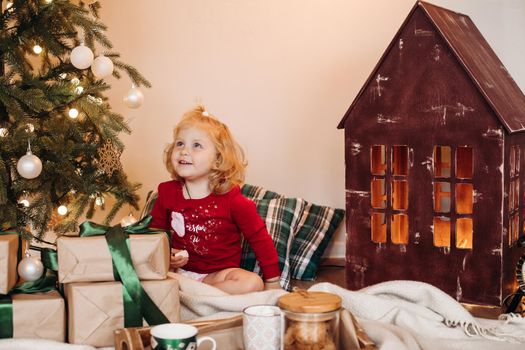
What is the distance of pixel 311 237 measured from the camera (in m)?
2.73

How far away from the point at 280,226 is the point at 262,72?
727 mm

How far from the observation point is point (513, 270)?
2.12 m

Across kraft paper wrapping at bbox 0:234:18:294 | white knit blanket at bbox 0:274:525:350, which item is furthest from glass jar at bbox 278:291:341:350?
kraft paper wrapping at bbox 0:234:18:294

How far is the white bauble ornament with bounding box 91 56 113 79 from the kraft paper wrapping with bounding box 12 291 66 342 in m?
0.91

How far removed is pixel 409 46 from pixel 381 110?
204 millimetres

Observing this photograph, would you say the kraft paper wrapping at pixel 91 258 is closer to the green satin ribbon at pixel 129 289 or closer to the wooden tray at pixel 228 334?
the green satin ribbon at pixel 129 289

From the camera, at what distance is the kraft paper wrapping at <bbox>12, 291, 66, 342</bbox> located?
1504 mm

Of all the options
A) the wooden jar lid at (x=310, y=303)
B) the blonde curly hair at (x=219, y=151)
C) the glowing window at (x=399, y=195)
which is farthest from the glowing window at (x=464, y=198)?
the wooden jar lid at (x=310, y=303)

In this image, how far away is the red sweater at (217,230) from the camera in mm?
2271

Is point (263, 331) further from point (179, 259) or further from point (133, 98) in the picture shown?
point (133, 98)

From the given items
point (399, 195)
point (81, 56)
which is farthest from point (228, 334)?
point (81, 56)

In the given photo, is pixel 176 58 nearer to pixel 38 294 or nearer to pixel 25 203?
pixel 25 203

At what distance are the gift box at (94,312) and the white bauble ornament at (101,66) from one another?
90 centimetres

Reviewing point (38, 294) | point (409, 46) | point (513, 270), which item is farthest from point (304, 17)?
point (38, 294)
